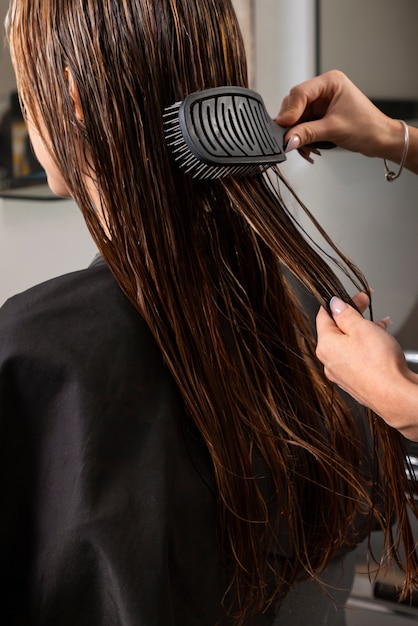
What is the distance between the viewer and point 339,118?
1242mm

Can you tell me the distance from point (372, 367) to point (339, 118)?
1.89ft

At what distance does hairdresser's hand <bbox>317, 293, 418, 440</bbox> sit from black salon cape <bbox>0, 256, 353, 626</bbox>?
229 millimetres

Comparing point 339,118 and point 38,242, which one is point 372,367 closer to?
point 339,118

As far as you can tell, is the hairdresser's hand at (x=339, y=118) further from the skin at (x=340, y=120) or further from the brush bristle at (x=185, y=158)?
the brush bristle at (x=185, y=158)

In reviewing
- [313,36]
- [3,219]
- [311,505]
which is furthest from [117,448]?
[313,36]

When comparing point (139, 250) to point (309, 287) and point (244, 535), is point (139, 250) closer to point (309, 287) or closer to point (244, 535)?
point (309, 287)

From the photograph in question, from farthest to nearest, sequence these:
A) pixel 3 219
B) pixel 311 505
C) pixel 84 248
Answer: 1. pixel 84 248
2. pixel 3 219
3. pixel 311 505

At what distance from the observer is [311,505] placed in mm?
1125

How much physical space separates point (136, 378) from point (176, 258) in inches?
6.3

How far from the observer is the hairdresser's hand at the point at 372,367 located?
30.9 inches

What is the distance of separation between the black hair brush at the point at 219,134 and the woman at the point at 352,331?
139mm

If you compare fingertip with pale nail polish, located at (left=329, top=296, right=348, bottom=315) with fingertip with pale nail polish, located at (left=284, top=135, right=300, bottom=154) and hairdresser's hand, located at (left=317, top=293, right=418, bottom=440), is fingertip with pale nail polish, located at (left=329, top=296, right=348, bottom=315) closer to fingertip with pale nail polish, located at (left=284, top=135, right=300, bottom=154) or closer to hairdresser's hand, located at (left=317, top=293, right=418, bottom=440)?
hairdresser's hand, located at (left=317, top=293, right=418, bottom=440)

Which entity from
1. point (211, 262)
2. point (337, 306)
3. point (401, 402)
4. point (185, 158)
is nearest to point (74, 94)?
point (185, 158)

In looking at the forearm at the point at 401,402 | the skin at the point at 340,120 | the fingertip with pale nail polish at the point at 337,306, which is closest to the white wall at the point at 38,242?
the skin at the point at 340,120
